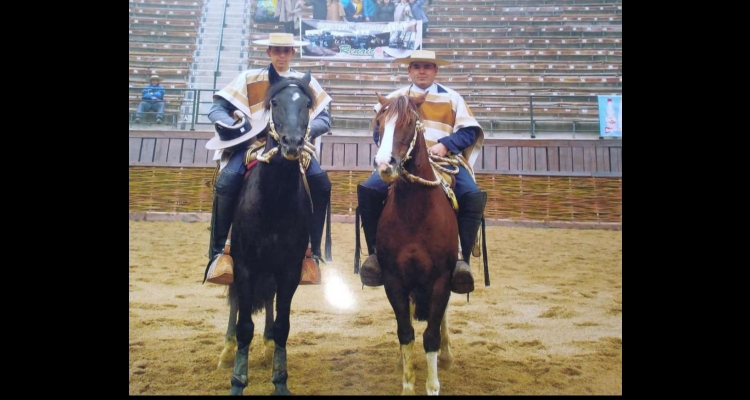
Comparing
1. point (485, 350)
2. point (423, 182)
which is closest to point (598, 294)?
point (485, 350)

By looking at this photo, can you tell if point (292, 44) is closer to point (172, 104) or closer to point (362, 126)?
point (362, 126)

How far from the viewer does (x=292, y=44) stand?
10.8 ft

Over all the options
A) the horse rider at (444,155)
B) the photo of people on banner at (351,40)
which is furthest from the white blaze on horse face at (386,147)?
the photo of people on banner at (351,40)

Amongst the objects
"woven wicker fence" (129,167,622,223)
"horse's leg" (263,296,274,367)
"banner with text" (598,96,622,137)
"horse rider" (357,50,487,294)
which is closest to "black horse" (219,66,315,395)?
"horse's leg" (263,296,274,367)

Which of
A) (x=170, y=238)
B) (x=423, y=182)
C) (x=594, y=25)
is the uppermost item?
(x=594, y=25)

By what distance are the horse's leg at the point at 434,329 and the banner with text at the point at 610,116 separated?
10.3 ft

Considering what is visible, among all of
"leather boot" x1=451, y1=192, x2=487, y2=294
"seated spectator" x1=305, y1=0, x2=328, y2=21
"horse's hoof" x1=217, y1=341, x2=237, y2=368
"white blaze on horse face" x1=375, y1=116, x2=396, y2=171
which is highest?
"seated spectator" x1=305, y1=0, x2=328, y2=21

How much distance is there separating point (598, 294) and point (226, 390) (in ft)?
9.61

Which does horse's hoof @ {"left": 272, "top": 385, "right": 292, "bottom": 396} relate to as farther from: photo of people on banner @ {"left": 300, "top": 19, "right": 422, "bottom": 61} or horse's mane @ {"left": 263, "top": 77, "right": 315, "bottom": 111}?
photo of people on banner @ {"left": 300, "top": 19, "right": 422, "bottom": 61}

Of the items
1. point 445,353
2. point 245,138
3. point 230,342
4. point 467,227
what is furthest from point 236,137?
point 445,353

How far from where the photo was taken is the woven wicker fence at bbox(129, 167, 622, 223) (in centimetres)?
489

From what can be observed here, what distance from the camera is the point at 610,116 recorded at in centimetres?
548

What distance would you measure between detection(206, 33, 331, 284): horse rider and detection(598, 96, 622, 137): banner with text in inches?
126

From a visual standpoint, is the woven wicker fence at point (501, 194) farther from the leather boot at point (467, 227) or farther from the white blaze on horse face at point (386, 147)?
the white blaze on horse face at point (386, 147)
